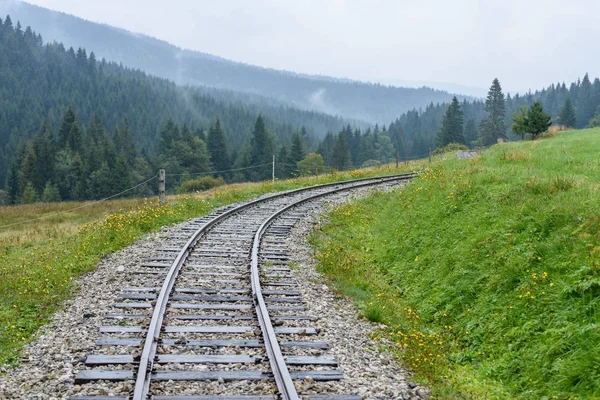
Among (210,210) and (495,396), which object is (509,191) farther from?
(210,210)

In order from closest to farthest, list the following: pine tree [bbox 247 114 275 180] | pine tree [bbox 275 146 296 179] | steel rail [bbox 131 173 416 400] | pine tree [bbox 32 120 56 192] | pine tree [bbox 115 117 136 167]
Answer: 1. steel rail [bbox 131 173 416 400]
2. pine tree [bbox 32 120 56 192]
3. pine tree [bbox 275 146 296 179]
4. pine tree [bbox 247 114 275 180]
5. pine tree [bbox 115 117 136 167]

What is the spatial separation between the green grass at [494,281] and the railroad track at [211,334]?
4.50ft

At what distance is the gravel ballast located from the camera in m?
5.63

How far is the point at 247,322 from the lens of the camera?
770cm

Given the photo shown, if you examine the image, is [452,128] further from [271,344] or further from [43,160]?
[271,344]

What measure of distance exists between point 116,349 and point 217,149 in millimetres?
110557

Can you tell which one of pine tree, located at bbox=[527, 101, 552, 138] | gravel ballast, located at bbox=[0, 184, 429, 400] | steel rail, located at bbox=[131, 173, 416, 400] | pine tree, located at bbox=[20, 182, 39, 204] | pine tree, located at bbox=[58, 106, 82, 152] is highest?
pine tree, located at bbox=[58, 106, 82, 152]

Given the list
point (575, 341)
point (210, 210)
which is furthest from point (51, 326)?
point (210, 210)

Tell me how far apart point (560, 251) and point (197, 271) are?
6901 mm

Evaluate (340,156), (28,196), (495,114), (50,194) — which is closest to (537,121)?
(495,114)

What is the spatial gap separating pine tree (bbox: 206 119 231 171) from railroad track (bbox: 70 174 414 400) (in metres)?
103

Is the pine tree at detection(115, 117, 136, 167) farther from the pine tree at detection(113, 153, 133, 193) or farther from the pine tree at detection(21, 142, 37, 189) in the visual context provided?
the pine tree at detection(21, 142, 37, 189)

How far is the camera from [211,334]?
23.6 ft

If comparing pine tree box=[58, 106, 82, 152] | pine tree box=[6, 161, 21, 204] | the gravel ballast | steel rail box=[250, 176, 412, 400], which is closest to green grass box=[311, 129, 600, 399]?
the gravel ballast
